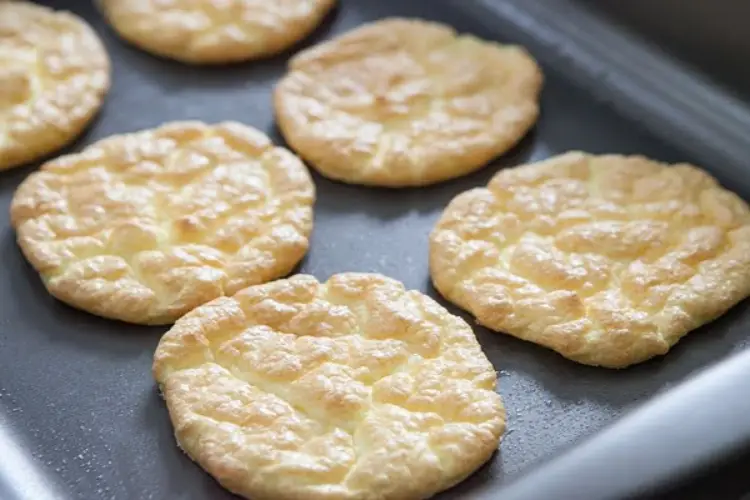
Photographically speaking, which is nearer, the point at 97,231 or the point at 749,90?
the point at 97,231

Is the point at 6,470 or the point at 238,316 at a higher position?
the point at 238,316

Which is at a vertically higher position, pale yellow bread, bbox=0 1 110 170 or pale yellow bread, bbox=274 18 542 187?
pale yellow bread, bbox=274 18 542 187

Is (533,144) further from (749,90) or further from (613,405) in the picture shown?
(613,405)

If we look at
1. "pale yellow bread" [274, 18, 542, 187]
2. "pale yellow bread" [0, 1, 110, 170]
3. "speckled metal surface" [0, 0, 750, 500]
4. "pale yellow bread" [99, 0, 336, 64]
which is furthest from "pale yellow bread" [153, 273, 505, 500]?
"pale yellow bread" [99, 0, 336, 64]

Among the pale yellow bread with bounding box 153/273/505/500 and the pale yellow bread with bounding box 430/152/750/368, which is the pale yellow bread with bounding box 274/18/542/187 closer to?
the pale yellow bread with bounding box 430/152/750/368

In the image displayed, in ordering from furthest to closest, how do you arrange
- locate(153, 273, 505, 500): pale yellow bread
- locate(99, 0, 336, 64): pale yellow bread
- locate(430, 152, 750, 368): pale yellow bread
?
locate(99, 0, 336, 64): pale yellow bread < locate(430, 152, 750, 368): pale yellow bread < locate(153, 273, 505, 500): pale yellow bread

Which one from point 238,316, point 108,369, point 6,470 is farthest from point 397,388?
point 6,470

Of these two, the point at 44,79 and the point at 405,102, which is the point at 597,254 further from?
the point at 44,79
